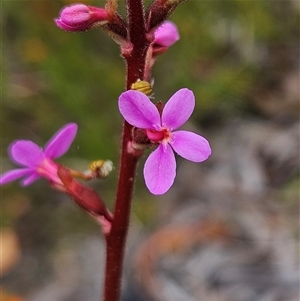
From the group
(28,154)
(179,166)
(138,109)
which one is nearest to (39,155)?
(28,154)

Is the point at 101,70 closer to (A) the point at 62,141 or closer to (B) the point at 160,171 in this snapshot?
(A) the point at 62,141

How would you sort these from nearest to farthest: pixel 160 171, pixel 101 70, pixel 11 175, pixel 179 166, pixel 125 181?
pixel 160 171, pixel 125 181, pixel 11 175, pixel 101 70, pixel 179 166

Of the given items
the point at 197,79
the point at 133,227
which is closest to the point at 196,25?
the point at 197,79

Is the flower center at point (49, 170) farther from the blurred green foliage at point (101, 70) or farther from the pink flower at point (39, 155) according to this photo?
the blurred green foliage at point (101, 70)

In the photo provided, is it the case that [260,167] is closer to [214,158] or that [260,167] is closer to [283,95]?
[214,158]

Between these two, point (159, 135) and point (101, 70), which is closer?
point (159, 135)

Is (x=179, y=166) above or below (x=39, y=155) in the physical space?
above

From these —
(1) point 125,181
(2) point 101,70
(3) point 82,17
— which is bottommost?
(1) point 125,181
